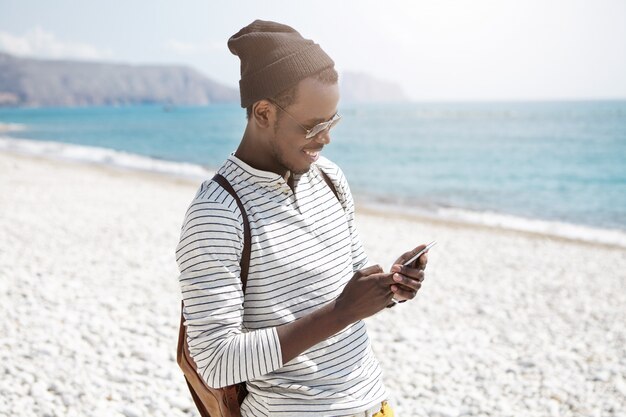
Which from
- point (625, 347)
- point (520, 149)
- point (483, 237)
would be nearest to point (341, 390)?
point (625, 347)

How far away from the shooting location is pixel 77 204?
49.0ft

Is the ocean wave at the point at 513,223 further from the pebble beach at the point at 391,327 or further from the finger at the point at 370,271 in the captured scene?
the finger at the point at 370,271

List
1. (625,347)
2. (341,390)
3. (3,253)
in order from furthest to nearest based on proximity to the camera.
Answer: (3,253)
(625,347)
(341,390)

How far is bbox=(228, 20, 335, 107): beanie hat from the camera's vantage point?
6.06 ft

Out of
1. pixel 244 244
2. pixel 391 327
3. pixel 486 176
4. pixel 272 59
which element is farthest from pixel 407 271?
pixel 486 176

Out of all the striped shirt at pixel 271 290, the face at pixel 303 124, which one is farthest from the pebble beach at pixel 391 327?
the face at pixel 303 124

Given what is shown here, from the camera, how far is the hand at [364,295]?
170cm

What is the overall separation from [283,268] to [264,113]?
1.56 ft

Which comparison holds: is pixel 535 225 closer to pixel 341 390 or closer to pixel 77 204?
pixel 77 204

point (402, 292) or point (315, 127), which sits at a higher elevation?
point (315, 127)

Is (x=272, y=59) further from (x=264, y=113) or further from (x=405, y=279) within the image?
(x=405, y=279)

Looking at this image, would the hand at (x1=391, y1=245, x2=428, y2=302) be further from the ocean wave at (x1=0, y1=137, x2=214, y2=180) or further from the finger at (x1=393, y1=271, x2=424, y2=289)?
the ocean wave at (x1=0, y1=137, x2=214, y2=180)

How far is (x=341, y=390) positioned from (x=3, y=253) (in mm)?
8444

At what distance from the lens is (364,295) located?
1701 mm
